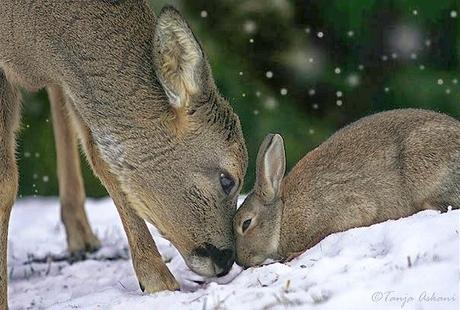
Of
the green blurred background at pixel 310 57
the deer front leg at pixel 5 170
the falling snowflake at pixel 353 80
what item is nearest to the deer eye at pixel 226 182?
the deer front leg at pixel 5 170

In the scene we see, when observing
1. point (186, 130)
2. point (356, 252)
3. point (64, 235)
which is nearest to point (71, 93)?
point (186, 130)

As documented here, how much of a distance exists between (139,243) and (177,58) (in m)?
1.08

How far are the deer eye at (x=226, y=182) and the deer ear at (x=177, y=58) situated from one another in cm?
39

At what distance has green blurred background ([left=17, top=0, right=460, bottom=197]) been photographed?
966 centimetres

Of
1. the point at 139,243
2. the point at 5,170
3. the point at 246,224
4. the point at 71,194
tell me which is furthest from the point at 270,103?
the point at 5,170

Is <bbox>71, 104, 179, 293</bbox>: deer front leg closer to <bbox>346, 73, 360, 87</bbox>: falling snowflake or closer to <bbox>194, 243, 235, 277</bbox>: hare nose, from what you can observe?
<bbox>194, 243, 235, 277</bbox>: hare nose

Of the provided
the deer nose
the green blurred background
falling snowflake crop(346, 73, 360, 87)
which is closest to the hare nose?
the deer nose

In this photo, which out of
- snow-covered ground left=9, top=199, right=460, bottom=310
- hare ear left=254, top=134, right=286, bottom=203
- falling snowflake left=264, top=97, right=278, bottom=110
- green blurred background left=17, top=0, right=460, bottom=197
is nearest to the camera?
snow-covered ground left=9, top=199, right=460, bottom=310

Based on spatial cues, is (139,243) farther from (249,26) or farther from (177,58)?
(249,26)

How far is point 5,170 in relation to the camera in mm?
6445

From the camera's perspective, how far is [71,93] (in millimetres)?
6340

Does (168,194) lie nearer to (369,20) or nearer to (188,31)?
(188,31)

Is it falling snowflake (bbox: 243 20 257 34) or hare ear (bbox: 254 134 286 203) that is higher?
falling snowflake (bbox: 243 20 257 34)

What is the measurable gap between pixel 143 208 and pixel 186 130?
45 cm
